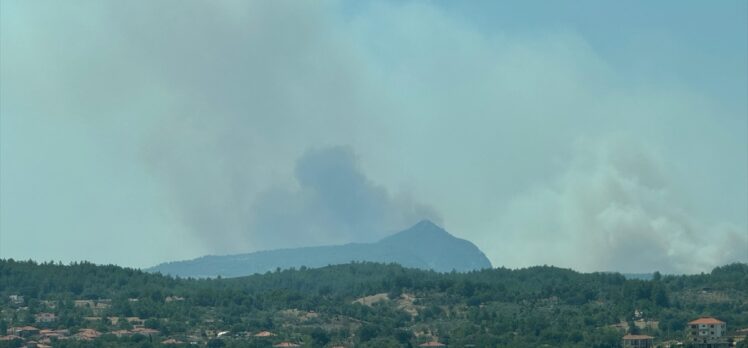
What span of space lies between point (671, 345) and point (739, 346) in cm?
957

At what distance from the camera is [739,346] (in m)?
192

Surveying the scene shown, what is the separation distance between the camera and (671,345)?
7840 inches
